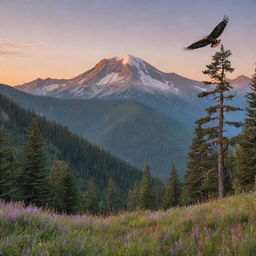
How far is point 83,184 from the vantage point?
132m

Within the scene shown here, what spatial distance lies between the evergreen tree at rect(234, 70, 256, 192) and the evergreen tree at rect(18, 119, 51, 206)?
22989 millimetres

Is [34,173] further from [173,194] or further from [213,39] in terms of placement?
[213,39]

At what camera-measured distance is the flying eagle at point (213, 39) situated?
16.0ft

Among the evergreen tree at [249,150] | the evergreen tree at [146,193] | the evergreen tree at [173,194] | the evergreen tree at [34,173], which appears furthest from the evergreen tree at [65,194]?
the evergreen tree at [249,150]

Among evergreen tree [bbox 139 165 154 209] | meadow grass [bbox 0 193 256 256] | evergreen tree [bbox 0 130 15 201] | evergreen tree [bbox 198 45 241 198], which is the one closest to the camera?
meadow grass [bbox 0 193 256 256]

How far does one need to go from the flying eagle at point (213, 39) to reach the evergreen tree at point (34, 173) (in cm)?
3011

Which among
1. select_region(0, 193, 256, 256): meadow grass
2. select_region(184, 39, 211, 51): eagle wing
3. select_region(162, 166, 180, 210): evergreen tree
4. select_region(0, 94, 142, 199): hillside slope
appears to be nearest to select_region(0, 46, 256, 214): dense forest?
select_region(162, 166, 180, 210): evergreen tree

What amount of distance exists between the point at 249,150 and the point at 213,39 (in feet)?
87.7

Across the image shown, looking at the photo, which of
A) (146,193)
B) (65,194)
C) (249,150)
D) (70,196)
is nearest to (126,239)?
(249,150)

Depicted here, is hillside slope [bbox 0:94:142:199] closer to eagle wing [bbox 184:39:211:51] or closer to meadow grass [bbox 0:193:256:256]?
meadow grass [bbox 0:193:256:256]

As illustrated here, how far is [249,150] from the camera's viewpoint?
28.6 m

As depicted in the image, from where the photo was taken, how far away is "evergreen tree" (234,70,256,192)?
28.0 meters

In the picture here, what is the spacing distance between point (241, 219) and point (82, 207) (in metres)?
48.8

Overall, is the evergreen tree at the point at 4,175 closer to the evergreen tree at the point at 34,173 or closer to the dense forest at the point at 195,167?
the dense forest at the point at 195,167
